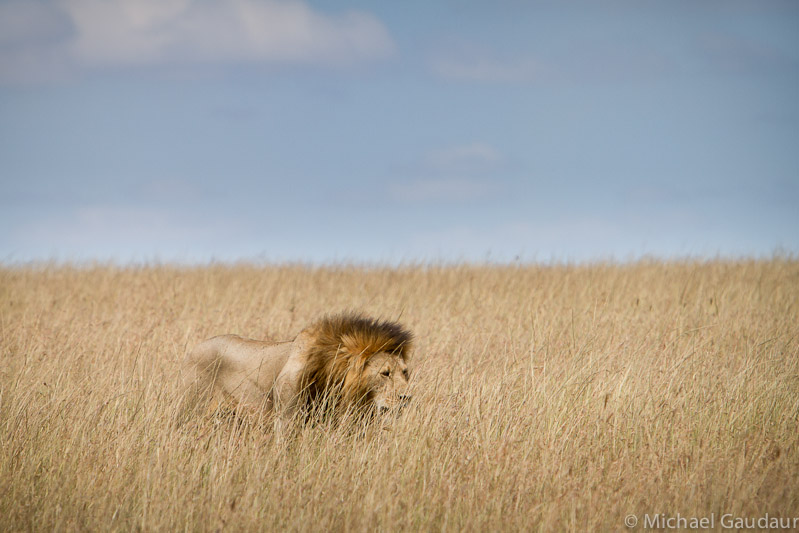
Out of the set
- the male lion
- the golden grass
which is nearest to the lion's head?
the male lion

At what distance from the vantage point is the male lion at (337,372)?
16.5ft

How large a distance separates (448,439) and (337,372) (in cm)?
90

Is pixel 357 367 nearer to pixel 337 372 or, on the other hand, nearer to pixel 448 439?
pixel 337 372

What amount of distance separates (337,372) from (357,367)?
16 centimetres

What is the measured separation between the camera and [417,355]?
316 inches

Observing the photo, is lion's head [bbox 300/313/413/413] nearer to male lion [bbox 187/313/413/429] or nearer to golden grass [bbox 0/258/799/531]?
male lion [bbox 187/313/413/429]

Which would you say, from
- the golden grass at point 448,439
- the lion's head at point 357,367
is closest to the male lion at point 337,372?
the lion's head at point 357,367

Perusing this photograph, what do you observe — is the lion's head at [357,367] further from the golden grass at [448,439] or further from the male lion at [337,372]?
the golden grass at [448,439]

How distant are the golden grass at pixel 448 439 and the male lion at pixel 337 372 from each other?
221 millimetres

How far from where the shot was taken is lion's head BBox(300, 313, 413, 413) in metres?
5.03

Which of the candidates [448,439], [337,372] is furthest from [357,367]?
[448,439]

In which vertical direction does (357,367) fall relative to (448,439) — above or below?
above

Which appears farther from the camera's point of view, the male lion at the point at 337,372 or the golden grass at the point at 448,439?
the male lion at the point at 337,372

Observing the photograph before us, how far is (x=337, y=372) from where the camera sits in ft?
16.7
